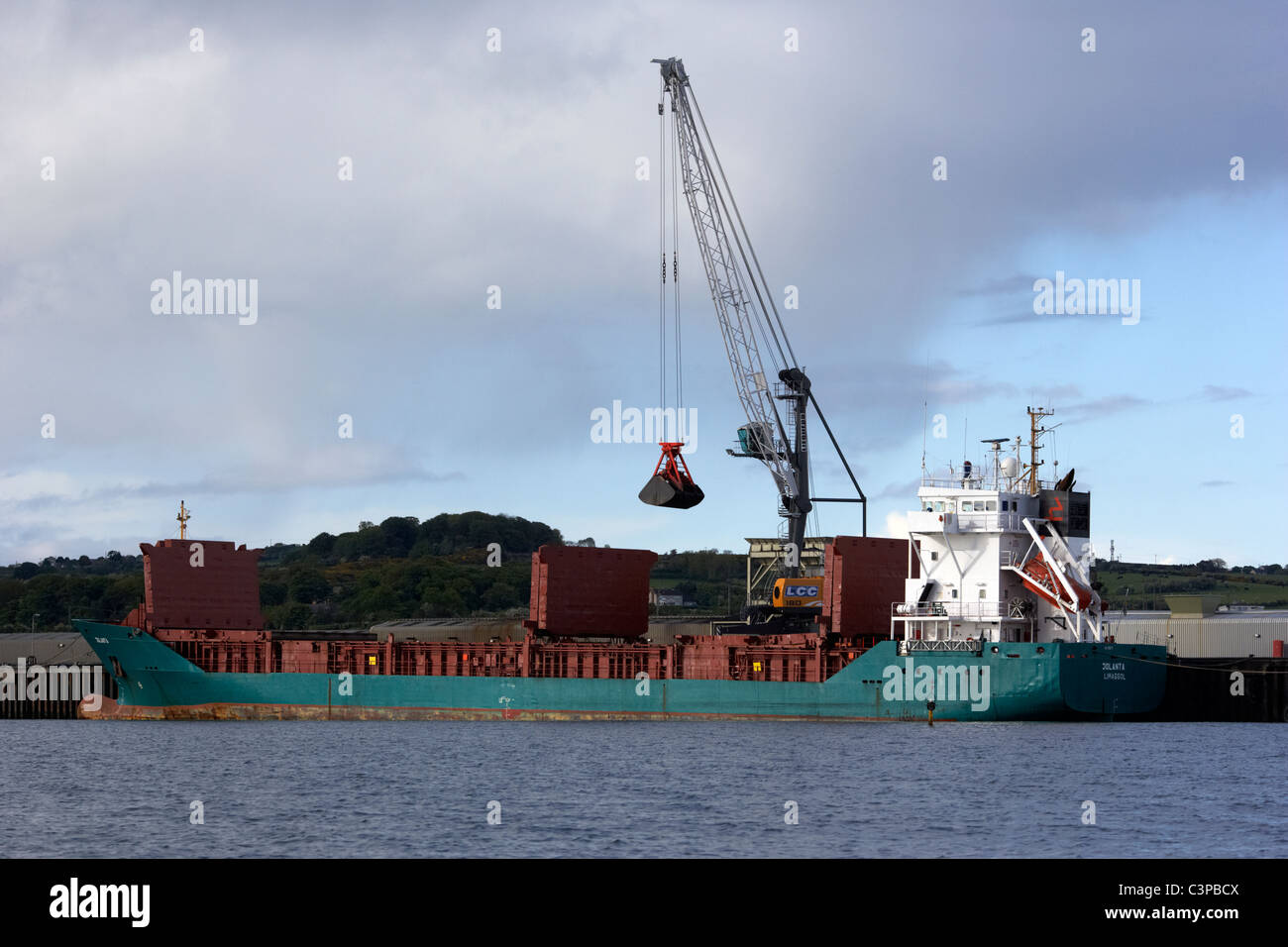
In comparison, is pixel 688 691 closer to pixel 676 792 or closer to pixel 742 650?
pixel 742 650

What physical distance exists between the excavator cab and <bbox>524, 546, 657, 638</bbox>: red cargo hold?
8.62 feet

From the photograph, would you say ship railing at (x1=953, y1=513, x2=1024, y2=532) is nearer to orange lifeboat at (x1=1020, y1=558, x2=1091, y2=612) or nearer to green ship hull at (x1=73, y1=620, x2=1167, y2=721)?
orange lifeboat at (x1=1020, y1=558, x2=1091, y2=612)

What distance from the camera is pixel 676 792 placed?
3716 cm

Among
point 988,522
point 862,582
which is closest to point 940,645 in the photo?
point 988,522

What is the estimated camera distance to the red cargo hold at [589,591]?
6612cm

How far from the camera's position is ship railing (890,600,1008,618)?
2205 inches

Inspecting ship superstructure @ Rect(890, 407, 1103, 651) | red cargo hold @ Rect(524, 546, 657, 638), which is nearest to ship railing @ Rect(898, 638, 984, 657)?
ship superstructure @ Rect(890, 407, 1103, 651)

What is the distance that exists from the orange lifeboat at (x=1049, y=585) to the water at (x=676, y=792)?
4.62 metres

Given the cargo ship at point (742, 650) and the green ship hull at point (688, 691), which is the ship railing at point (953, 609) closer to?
the cargo ship at point (742, 650)

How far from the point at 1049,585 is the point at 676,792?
76.3ft

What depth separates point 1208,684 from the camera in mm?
59531

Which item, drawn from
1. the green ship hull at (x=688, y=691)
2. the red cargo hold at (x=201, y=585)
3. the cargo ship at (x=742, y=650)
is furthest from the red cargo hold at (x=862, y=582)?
the red cargo hold at (x=201, y=585)

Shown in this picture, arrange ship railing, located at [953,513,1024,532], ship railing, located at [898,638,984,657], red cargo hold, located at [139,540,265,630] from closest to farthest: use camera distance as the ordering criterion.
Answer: ship railing, located at [898,638,984,657]
ship railing, located at [953,513,1024,532]
red cargo hold, located at [139,540,265,630]
